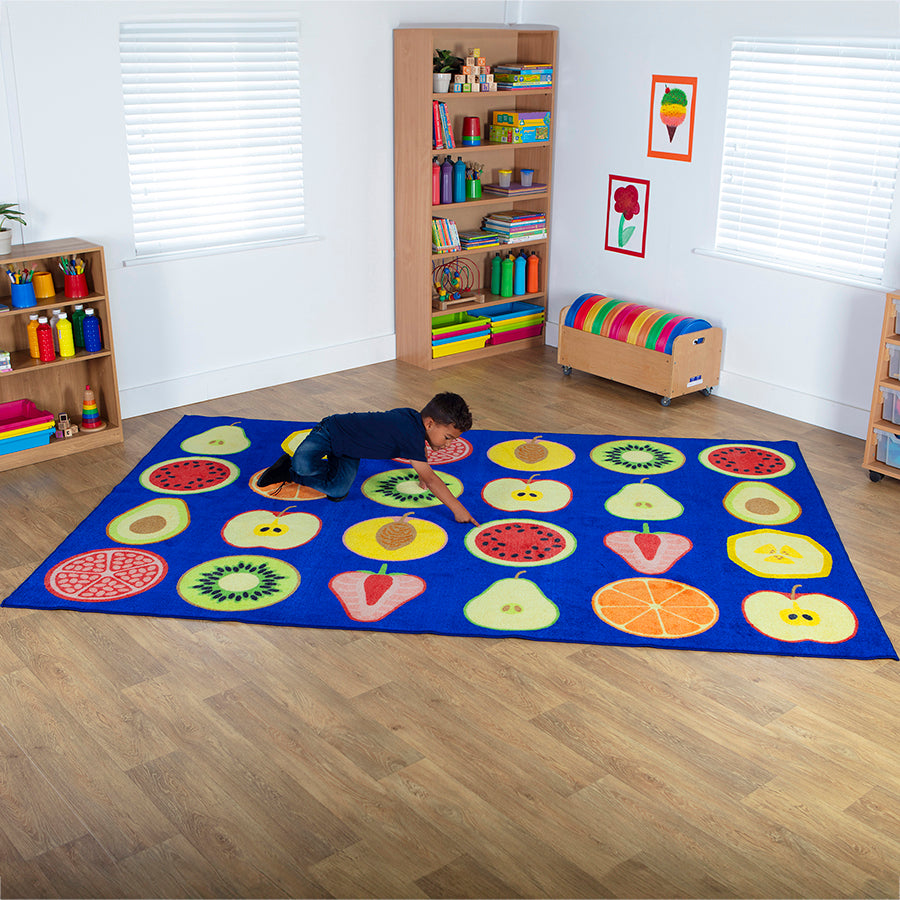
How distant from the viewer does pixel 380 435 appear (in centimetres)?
431

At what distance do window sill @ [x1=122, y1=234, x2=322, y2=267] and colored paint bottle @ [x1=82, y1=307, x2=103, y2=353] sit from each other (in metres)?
0.48

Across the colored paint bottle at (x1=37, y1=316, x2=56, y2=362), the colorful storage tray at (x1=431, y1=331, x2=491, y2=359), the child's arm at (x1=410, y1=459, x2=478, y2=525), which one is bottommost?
the child's arm at (x1=410, y1=459, x2=478, y2=525)

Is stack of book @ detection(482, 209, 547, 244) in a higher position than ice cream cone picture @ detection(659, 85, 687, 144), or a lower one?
lower

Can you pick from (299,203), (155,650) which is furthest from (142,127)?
(155,650)

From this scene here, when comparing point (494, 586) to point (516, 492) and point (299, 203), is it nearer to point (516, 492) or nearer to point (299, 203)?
point (516, 492)

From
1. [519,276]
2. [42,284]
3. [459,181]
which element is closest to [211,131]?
[42,284]

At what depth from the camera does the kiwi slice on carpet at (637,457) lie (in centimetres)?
488

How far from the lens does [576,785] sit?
284 centimetres

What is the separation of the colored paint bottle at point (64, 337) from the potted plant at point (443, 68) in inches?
98.4

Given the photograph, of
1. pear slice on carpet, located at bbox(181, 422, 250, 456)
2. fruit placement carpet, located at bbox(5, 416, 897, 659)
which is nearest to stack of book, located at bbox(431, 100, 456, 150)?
fruit placement carpet, located at bbox(5, 416, 897, 659)

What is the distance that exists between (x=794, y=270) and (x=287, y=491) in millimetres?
2916

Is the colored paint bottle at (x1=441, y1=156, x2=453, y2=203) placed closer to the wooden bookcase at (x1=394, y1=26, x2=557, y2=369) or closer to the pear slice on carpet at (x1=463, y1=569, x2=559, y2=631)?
the wooden bookcase at (x1=394, y1=26, x2=557, y2=369)

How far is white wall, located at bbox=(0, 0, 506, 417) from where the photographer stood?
15.8ft

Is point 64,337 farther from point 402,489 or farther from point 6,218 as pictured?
point 402,489
